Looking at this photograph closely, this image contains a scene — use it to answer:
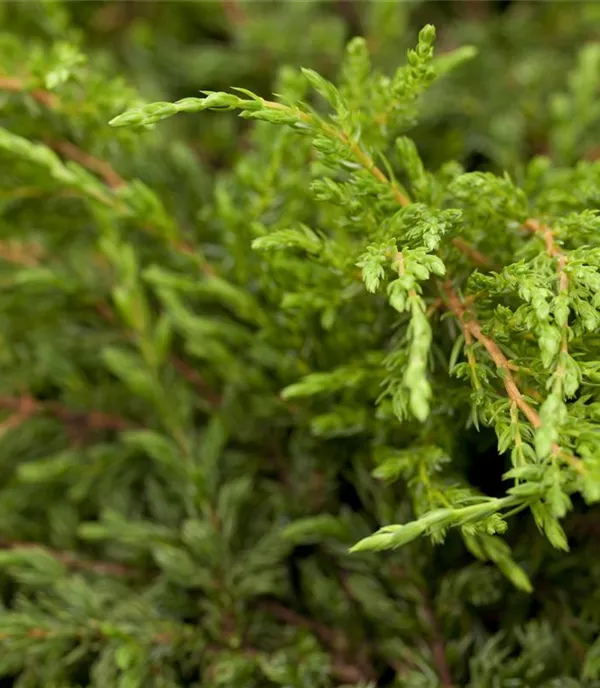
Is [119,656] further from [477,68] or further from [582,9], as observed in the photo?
[582,9]

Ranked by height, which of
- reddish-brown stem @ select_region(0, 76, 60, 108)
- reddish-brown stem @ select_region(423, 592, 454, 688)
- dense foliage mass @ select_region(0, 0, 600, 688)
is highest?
reddish-brown stem @ select_region(0, 76, 60, 108)

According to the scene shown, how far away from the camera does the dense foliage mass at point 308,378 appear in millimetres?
714

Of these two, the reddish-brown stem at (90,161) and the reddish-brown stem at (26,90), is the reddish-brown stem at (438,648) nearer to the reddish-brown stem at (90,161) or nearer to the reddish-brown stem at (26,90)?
the reddish-brown stem at (90,161)

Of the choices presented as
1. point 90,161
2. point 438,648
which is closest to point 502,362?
point 438,648

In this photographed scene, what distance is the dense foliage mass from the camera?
28.1 inches

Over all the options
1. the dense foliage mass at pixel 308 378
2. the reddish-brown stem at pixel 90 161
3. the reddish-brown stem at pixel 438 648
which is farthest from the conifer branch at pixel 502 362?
the reddish-brown stem at pixel 90 161

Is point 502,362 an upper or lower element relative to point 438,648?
upper

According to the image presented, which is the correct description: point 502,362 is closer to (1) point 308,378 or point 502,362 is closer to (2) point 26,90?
(1) point 308,378

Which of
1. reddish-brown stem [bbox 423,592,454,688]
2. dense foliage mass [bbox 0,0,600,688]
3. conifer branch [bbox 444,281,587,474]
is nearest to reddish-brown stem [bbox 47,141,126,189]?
dense foliage mass [bbox 0,0,600,688]

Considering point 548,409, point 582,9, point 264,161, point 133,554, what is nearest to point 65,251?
point 264,161

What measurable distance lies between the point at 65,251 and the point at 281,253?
52 centimetres

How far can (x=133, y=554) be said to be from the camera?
3.39 ft

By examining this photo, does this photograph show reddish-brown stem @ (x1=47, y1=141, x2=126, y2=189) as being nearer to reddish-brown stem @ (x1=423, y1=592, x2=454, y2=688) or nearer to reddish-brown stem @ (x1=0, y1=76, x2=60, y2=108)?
reddish-brown stem @ (x1=0, y1=76, x2=60, y2=108)

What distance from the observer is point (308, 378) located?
2.85ft
